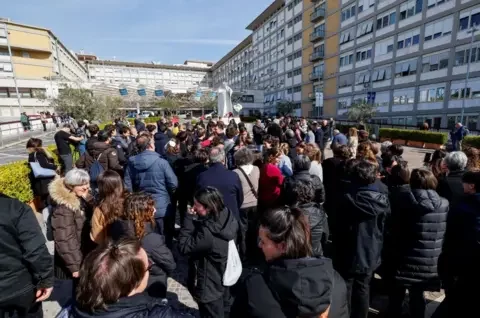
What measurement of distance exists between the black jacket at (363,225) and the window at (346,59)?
3925 centimetres

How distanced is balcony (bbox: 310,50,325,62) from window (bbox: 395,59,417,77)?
13.7 metres

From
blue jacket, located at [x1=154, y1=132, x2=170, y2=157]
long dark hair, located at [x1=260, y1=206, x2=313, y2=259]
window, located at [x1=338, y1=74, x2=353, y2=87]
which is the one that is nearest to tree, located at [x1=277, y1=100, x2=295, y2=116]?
window, located at [x1=338, y1=74, x2=353, y2=87]

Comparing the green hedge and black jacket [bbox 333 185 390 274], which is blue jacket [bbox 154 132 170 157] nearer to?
black jacket [bbox 333 185 390 274]

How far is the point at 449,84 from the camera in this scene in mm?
25469

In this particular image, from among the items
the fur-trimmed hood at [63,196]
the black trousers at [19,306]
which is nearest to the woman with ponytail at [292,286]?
the black trousers at [19,306]

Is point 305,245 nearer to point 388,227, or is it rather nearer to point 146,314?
point 146,314

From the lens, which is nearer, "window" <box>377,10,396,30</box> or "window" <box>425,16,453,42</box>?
"window" <box>425,16,453,42</box>

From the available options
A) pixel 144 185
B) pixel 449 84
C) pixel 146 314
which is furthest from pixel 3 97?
pixel 449 84

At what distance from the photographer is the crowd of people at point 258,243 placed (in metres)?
1.31

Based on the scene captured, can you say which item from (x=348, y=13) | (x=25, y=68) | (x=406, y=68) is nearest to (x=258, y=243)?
(x=406, y=68)

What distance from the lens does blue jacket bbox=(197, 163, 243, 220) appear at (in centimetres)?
341

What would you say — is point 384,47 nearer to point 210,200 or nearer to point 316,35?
point 316,35

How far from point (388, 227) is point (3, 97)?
5666 centimetres

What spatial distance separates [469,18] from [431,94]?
6.85 m
